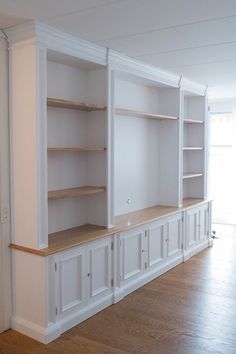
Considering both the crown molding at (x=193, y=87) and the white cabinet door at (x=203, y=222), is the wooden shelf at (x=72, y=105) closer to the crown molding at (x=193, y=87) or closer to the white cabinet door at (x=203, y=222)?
the crown molding at (x=193, y=87)

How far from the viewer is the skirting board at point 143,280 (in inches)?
154

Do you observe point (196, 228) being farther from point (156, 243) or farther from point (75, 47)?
point (75, 47)

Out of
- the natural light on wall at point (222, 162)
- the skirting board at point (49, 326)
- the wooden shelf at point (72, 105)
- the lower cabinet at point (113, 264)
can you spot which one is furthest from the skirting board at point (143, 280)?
the natural light on wall at point (222, 162)

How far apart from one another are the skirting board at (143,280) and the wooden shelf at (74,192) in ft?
3.39

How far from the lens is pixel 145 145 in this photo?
5.11m

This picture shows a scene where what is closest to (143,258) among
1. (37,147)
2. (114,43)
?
(37,147)

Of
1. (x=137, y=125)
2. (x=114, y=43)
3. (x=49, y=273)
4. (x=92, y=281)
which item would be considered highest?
(x=114, y=43)

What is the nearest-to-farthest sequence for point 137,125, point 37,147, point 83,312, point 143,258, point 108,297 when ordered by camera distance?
point 37,147
point 83,312
point 108,297
point 143,258
point 137,125

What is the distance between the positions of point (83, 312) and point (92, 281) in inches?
11.0

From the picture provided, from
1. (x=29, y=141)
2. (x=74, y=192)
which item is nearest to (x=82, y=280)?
(x=74, y=192)

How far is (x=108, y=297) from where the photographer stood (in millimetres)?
3744

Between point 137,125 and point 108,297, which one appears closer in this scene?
point 108,297

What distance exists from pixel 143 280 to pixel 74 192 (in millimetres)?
1489

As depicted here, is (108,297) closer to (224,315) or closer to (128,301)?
(128,301)
